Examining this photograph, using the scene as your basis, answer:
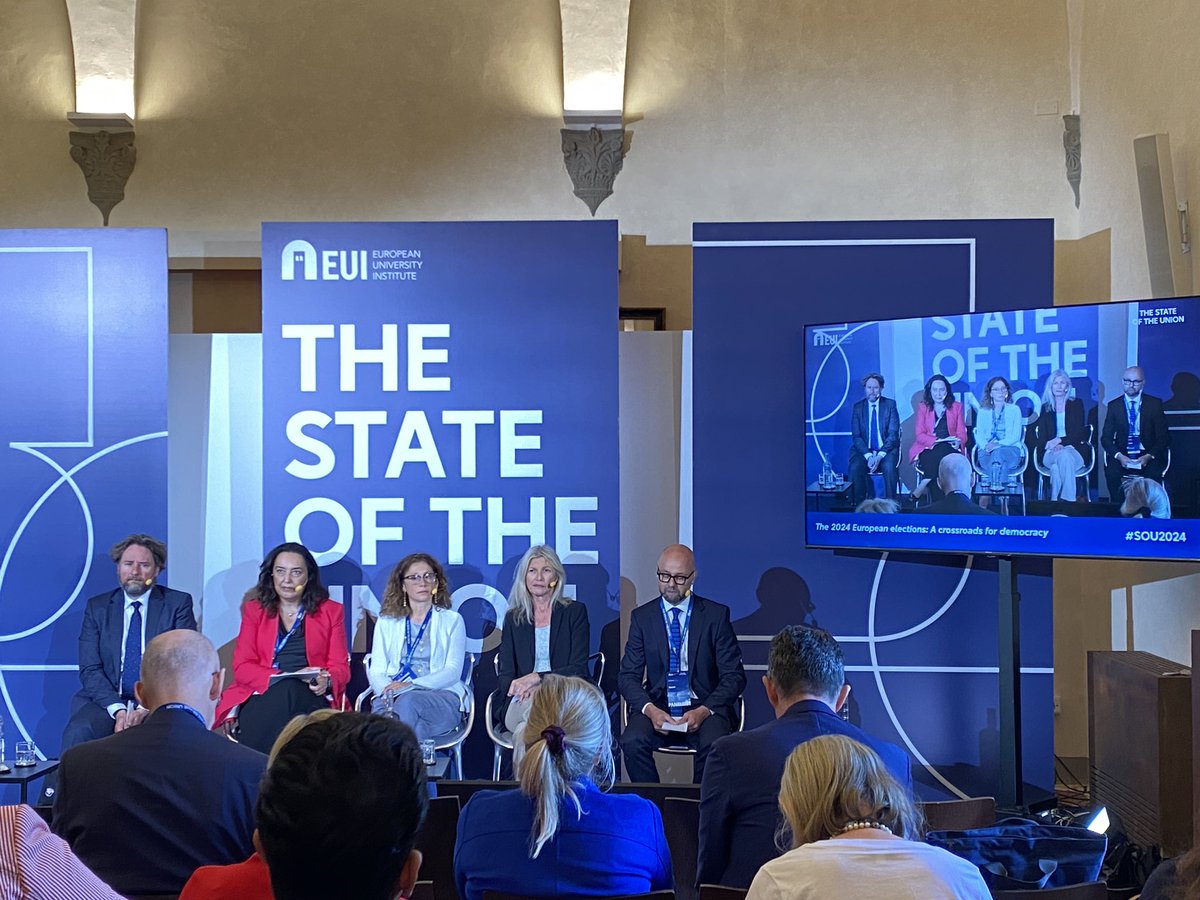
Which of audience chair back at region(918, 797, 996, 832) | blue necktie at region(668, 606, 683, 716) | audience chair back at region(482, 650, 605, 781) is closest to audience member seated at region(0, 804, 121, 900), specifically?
audience chair back at region(918, 797, 996, 832)

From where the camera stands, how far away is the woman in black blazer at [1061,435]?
4.76 metres

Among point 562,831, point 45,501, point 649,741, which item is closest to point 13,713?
point 45,501

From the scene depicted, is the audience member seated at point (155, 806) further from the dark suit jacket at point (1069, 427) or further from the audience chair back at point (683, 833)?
the dark suit jacket at point (1069, 427)

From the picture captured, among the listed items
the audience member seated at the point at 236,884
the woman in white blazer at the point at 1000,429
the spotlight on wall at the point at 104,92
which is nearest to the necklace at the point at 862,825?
the audience member seated at the point at 236,884

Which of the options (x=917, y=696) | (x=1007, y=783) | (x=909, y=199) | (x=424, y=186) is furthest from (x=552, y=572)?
(x=909, y=199)

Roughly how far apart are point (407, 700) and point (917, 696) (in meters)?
2.41

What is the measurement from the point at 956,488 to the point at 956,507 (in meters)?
0.08

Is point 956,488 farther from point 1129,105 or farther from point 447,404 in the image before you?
point 1129,105

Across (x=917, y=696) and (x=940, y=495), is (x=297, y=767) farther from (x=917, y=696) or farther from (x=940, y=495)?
(x=917, y=696)

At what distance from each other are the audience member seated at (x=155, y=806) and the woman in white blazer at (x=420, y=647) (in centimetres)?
259

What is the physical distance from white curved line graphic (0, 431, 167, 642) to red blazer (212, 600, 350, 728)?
964 mm

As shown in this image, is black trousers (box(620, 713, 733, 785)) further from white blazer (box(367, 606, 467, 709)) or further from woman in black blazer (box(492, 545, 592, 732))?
white blazer (box(367, 606, 467, 709))

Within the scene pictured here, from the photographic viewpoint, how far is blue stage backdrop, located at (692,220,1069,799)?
5637mm

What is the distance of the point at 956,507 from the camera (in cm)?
513
